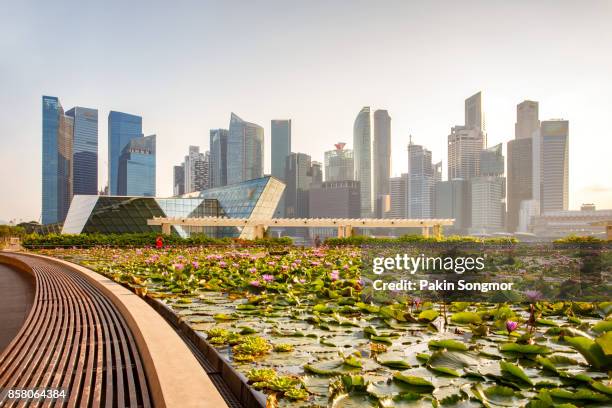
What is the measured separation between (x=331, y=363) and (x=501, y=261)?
21.2 feet

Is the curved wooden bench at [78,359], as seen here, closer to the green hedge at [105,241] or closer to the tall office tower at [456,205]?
the green hedge at [105,241]

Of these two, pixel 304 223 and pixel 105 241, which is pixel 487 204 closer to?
pixel 304 223

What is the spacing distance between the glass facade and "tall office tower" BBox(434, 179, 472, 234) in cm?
14539

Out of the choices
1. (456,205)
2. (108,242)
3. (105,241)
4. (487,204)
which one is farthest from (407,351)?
(487,204)

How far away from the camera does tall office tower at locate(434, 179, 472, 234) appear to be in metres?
181

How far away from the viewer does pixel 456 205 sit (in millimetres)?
188125

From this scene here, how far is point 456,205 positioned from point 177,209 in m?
165

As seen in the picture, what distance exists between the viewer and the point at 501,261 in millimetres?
8531

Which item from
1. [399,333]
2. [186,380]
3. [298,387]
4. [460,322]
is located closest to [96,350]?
[186,380]

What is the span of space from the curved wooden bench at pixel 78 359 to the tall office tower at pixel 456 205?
180 metres

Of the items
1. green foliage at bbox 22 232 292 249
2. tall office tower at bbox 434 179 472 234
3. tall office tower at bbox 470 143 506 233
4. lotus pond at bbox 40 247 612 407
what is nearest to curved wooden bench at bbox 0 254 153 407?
lotus pond at bbox 40 247 612 407

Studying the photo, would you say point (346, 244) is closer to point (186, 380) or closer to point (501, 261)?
point (501, 261)

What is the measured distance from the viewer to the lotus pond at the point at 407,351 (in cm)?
248

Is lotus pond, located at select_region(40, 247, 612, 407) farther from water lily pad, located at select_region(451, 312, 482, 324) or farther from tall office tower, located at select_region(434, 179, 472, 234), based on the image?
tall office tower, located at select_region(434, 179, 472, 234)
